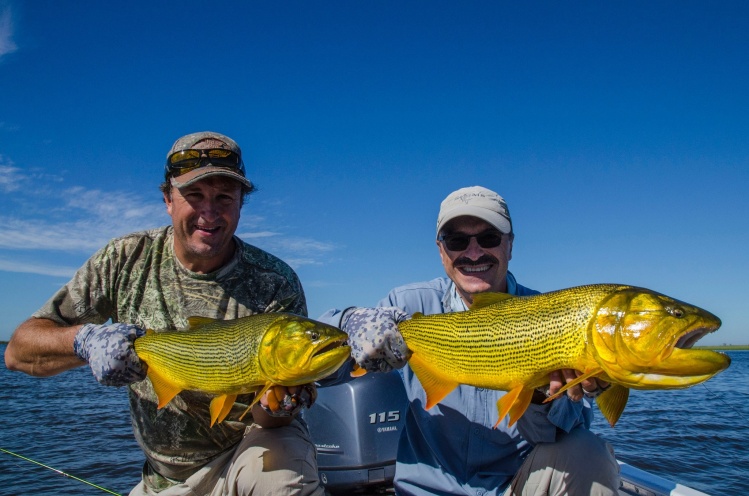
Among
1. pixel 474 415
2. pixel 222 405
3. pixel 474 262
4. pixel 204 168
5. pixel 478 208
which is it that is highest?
pixel 204 168

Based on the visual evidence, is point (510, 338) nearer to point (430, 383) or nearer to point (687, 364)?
point (430, 383)

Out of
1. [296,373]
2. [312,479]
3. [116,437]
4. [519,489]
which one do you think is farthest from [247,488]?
[116,437]

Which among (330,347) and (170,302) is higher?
(170,302)

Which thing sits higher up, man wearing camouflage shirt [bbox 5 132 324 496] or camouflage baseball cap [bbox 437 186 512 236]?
camouflage baseball cap [bbox 437 186 512 236]

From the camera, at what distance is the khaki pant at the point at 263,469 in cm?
381

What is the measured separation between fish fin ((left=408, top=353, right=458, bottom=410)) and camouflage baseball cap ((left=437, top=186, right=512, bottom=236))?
136 cm

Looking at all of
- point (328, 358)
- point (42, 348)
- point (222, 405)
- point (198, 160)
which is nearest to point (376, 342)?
point (328, 358)

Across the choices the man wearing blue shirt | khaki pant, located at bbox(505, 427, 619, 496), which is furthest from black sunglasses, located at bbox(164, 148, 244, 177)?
khaki pant, located at bbox(505, 427, 619, 496)

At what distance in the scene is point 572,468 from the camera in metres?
3.74

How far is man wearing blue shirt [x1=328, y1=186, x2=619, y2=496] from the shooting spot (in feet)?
12.3

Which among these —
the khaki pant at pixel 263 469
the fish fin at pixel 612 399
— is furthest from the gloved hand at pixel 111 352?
the fish fin at pixel 612 399

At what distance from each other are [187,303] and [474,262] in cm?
236

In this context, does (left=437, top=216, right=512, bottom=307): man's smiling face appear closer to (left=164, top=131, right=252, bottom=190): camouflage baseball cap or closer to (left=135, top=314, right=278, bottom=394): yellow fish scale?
(left=135, top=314, right=278, bottom=394): yellow fish scale

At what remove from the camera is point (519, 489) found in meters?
3.95
